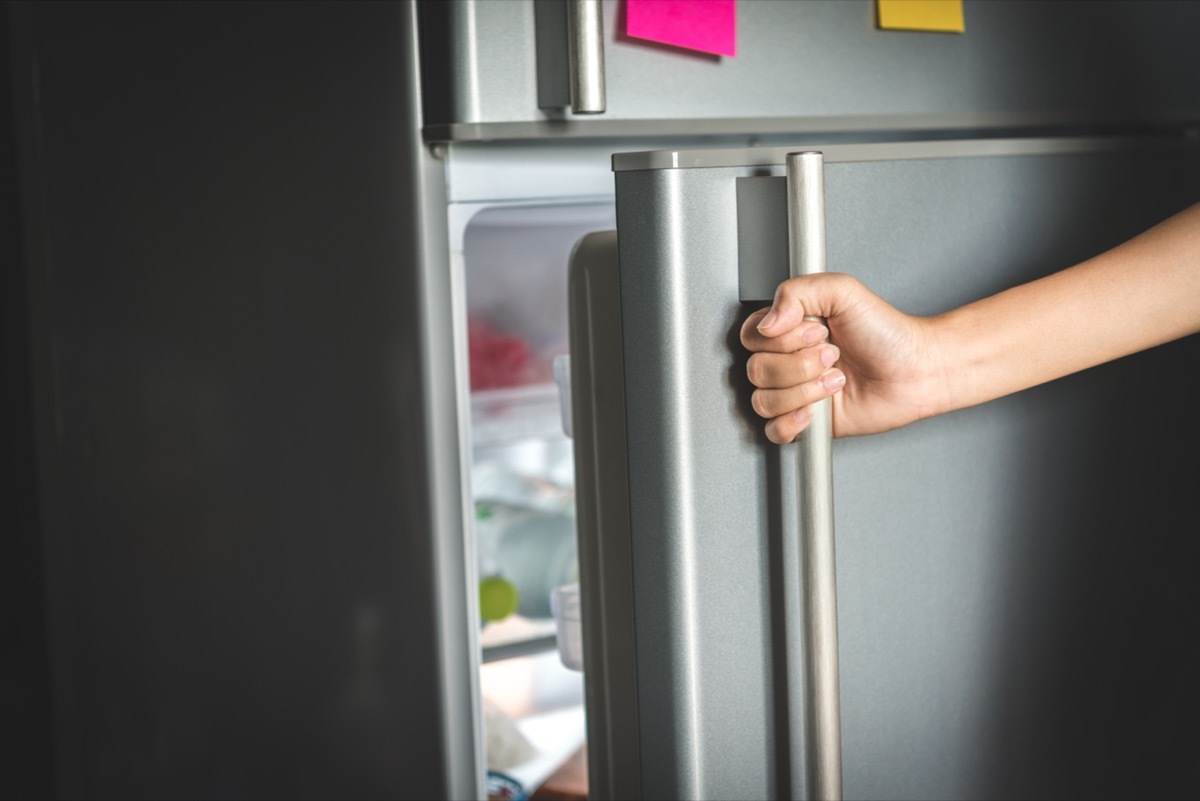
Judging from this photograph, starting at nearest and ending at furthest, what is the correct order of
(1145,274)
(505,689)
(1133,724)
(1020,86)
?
(1145,274) → (1133,724) → (1020,86) → (505,689)

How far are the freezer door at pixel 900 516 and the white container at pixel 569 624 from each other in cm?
33

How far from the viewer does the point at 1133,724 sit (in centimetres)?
88

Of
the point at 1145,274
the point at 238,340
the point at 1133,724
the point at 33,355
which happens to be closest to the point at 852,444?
the point at 1145,274

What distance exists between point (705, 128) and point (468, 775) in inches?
20.9

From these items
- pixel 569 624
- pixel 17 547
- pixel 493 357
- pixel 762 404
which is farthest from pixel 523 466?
pixel 762 404

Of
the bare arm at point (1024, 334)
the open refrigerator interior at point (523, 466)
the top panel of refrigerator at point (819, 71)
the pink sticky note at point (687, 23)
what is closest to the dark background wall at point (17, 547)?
the top panel of refrigerator at point (819, 71)

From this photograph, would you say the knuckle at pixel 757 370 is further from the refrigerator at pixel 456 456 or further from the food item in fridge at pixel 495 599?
the food item in fridge at pixel 495 599

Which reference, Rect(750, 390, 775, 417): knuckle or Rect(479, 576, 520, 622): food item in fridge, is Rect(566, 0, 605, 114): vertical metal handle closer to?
Rect(750, 390, 775, 417): knuckle

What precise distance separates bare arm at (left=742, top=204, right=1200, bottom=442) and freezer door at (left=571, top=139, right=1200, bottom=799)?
3 cm

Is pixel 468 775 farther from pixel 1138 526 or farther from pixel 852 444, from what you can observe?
pixel 1138 526

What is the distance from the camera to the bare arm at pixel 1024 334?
77 centimetres

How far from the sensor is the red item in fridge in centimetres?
182

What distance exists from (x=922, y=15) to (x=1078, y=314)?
1.02 ft

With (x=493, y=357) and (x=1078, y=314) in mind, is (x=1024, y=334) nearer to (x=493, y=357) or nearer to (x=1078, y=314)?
(x=1078, y=314)
